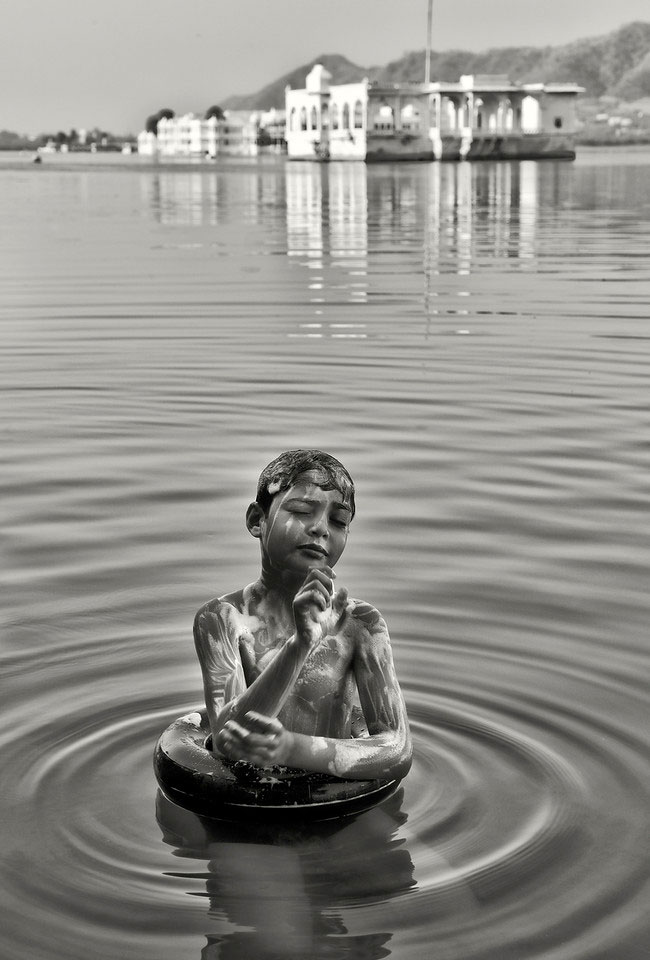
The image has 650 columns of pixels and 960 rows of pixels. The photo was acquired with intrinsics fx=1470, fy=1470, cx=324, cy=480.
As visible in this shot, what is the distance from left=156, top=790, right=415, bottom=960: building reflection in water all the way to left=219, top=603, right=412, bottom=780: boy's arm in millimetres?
231

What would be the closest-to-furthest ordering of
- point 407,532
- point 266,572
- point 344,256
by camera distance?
1. point 266,572
2. point 407,532
3. point 344,256

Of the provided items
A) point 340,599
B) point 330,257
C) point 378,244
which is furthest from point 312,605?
point 378,244

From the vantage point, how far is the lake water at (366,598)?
443 centimetres

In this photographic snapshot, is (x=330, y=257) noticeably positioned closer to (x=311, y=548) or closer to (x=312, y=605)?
(x=311, y=548)

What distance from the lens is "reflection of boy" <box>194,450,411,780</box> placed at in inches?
184

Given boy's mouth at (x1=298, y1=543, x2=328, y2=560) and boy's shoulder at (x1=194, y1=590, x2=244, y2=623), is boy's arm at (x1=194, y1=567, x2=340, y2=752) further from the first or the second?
boy's mouth at (x1=298, y1=543, x2=328, y2=560)

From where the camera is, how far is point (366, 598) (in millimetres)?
7160

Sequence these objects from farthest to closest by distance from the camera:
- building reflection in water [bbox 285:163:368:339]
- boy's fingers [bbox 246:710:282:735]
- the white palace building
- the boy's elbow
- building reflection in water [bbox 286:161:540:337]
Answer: the white palace building → building reflection in water [bbox 286:161:540:337] → building reflection in water [bbox 285:163:368:339] → the boy's elbow → boy's fingers [bbox 246:710:282:735]

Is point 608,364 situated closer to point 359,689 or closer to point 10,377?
point 10,377

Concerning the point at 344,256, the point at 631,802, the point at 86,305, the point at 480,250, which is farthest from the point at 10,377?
the point at 480,250

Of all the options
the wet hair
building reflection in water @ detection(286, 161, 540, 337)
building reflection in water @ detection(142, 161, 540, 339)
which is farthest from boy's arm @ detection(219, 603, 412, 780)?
building reflection in water @ detection(286, 161, 540, 337)

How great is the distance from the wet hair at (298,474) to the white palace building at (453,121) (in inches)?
5785

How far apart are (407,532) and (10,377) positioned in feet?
19.5

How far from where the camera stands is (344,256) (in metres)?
26.0
